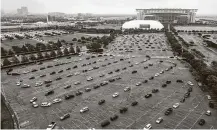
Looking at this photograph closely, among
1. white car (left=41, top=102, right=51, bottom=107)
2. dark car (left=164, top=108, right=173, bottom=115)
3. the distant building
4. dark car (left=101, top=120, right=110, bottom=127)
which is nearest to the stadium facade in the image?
the distant building

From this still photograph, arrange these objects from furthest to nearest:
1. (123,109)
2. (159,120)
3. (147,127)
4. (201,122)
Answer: (123,109) → (159,120) → (201,122) → (147,127)

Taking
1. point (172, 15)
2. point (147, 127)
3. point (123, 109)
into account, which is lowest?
point (147, 127)

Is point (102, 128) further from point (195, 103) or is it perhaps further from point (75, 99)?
point (195, 103)

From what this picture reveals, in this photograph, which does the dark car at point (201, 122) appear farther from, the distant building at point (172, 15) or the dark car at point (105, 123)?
the distant building at point (172, 15)

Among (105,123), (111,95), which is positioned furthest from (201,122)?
(111,95)

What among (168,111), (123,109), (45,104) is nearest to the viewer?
(168,111)

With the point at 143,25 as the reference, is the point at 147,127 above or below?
below

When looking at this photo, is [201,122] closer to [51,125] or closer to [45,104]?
[51,125]

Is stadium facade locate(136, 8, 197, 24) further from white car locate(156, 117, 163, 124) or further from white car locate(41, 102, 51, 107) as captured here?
white car locate(41, 102, 51, 107)
